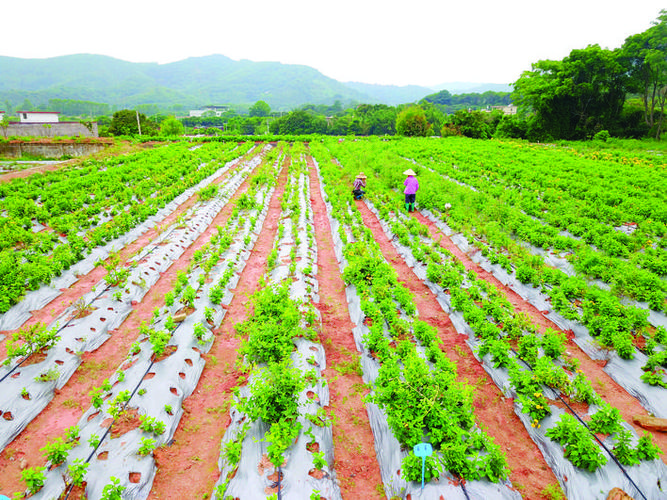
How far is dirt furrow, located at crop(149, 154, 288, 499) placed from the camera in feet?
12.9

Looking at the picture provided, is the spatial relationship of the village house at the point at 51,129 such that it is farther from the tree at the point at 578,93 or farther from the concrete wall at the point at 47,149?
the tree at the point at 578,93

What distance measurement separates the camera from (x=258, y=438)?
13.6 feet

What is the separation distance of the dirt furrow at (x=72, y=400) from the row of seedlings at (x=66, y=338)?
10cm

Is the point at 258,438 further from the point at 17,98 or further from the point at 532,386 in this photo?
the point at 17,98

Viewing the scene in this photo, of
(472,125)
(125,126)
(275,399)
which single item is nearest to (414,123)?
(472,125)

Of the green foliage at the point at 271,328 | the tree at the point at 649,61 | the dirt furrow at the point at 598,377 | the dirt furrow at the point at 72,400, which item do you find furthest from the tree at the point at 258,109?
the dirt furrow at the point at 598,377

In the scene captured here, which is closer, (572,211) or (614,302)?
(614,302)

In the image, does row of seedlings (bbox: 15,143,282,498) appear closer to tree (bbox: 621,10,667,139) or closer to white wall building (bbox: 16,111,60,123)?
tree (bbox: 621,10,667,139)

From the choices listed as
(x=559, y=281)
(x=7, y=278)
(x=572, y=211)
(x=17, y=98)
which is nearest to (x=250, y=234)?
(x=7, y=278)

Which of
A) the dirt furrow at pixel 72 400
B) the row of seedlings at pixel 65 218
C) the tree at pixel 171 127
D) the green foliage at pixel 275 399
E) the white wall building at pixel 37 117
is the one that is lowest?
the dirt furrow at pixel 72 400

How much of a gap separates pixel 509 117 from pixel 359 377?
41313 mm

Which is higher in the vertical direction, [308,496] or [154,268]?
[154,268]

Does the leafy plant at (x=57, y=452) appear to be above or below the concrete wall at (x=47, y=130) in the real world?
below

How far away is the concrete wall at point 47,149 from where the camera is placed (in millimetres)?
29562
